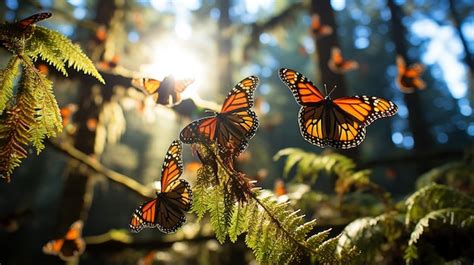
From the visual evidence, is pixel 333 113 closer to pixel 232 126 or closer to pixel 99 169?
pixel 232 126

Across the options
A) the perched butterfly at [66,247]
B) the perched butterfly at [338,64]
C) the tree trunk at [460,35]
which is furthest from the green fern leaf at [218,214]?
the tree trunk at [460,35]

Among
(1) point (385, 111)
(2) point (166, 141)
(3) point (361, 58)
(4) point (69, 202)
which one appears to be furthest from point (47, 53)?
(3) point (361, 58)

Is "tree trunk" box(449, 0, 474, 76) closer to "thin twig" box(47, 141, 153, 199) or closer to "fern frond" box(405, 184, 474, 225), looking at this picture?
"fern frond" box(405, 184, 474, 225)

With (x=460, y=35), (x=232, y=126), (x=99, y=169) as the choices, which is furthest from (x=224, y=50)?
(x=232, y=126)

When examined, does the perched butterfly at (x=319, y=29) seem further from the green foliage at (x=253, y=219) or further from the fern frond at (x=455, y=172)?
the green foliage at (x=253, y=219)

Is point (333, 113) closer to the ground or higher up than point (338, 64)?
closer to the ground

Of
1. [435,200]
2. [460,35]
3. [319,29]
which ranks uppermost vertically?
[460,35]
